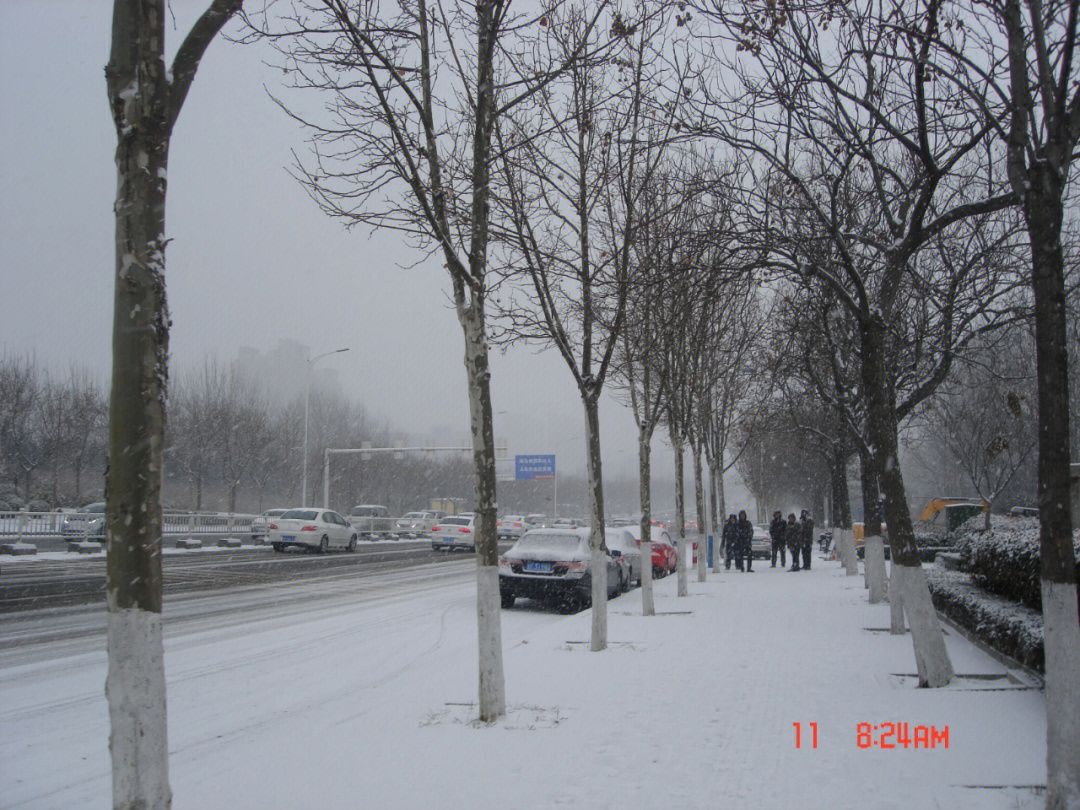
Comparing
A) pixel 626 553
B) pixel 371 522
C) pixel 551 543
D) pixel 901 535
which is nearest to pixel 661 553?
pixel 626 553

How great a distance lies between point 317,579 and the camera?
19.4 m

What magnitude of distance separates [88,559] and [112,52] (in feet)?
79.2

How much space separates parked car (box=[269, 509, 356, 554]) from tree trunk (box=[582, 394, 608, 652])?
72.8 feet

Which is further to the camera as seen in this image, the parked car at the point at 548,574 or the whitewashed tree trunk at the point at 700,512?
the whitewashed tree trunk at the point at 700,512

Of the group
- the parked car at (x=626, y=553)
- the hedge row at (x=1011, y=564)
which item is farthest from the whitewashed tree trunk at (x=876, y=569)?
the parked car at (x=626, y=553)

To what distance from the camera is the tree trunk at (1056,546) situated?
14.0 feet

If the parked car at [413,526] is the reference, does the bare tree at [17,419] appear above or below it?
above

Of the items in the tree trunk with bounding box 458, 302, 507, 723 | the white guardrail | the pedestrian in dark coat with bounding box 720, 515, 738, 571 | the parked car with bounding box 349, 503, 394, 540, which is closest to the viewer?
the tree trunk with bounding box 458, 302, 507, 723

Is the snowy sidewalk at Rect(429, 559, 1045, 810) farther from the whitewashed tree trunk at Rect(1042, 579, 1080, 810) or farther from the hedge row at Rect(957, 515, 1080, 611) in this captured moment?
the hedge row at Rect(957, 515, 1080, 611)

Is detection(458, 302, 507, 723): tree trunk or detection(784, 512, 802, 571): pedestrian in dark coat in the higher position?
detection(458, 302, 507, 723): tree trunk

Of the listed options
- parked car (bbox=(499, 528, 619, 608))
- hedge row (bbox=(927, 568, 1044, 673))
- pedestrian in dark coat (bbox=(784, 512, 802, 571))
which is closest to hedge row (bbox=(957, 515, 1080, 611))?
hedge row (bbox=(927, 568, 1044, 673))

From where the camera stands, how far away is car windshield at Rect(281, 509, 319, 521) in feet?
101

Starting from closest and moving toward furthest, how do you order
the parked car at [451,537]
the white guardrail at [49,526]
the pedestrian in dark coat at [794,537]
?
1. the pedestrian in dark coat at [794,537]
2. the white guardrail at [49,526]
3. the parked car at [451,537]

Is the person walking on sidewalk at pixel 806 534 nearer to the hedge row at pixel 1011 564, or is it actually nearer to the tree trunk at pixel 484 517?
the hedge row at pixel 1011 564
